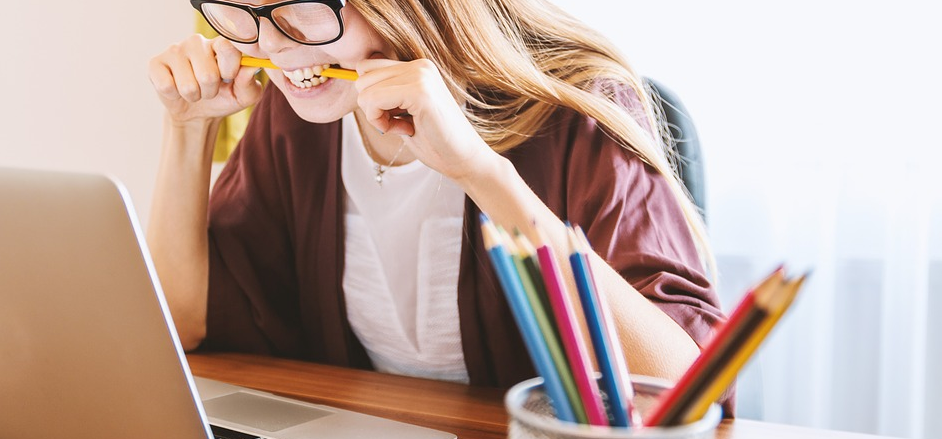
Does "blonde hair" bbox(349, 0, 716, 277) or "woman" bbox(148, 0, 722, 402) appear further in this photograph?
"blonde hair" bbox(349, 0, 716, 277)

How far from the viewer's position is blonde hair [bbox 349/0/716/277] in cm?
88

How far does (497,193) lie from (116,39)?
198 cm

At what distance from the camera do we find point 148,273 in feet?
1.59

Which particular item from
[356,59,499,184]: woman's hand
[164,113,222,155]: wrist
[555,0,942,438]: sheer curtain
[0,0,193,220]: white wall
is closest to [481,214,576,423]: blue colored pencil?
[356,59,499,184]: woman's hand

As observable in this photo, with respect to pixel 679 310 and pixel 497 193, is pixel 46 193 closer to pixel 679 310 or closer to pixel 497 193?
pixel 497 193

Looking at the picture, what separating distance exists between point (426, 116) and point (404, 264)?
1.38 feet

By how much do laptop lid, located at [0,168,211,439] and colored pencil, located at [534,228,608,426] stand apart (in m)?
0.26

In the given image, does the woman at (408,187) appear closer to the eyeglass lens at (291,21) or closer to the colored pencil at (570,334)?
the eyeglass lens at (291,21)

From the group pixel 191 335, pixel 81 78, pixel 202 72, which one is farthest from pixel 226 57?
pixel 81 78

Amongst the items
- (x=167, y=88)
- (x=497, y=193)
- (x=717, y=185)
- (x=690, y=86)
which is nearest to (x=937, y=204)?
(x=717, y=185)

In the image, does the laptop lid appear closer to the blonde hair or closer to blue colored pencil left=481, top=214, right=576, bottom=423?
blue colored pencil left=481, top=214, right=576, bottom=423

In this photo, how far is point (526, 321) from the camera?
1.09 feet

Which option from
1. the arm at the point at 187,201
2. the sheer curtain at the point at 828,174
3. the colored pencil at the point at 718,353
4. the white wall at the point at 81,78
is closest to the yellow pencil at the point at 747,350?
the colored pencil at the point at 718,353

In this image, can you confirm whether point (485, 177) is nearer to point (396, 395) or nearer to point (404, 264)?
point (396, 395)
